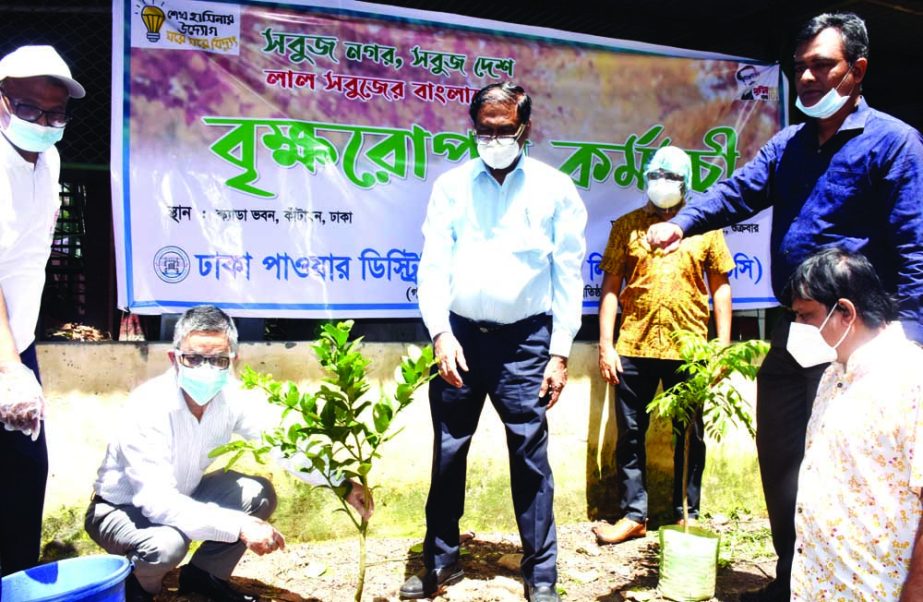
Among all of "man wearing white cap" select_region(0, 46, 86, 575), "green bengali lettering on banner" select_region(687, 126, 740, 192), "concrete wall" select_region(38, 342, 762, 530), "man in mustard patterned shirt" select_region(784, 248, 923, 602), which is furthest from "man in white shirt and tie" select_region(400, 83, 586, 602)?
"green bengali lettering on banner" select_region(687, 126, 740, 192)

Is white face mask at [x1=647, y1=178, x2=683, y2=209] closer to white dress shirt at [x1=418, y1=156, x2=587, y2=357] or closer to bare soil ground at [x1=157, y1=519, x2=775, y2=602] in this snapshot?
white dress shirt at [x1=418, y1=156, x2=587, y2=357]

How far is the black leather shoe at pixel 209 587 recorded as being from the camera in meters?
3.14

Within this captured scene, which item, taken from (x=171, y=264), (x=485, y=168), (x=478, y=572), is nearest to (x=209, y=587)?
(x=478, y=572)

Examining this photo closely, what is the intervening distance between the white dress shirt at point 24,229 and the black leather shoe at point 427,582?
1695 mm

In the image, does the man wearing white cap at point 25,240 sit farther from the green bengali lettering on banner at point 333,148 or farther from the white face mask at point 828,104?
the white face mask at point 828,104

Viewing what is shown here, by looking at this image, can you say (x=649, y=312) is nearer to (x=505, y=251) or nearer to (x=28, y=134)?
(x=505, y=251)

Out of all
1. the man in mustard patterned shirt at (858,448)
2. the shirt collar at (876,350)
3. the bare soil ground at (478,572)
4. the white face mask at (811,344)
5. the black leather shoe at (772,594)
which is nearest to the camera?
the man in mustard patterned shirt at (858,448)

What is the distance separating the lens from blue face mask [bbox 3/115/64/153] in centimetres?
236

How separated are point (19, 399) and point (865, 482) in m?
2.18

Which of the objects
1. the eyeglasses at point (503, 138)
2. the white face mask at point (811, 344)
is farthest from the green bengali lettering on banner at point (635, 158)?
the white face mask at point (811, 344)

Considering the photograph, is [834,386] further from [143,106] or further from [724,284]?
[143,106]

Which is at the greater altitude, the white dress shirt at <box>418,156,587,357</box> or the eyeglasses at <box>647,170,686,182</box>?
the eyeglasses at <box>647,170,686,182</box>

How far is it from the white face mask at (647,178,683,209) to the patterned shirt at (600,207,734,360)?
10cm

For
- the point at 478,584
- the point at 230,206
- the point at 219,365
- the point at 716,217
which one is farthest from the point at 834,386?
the point at 230,206
